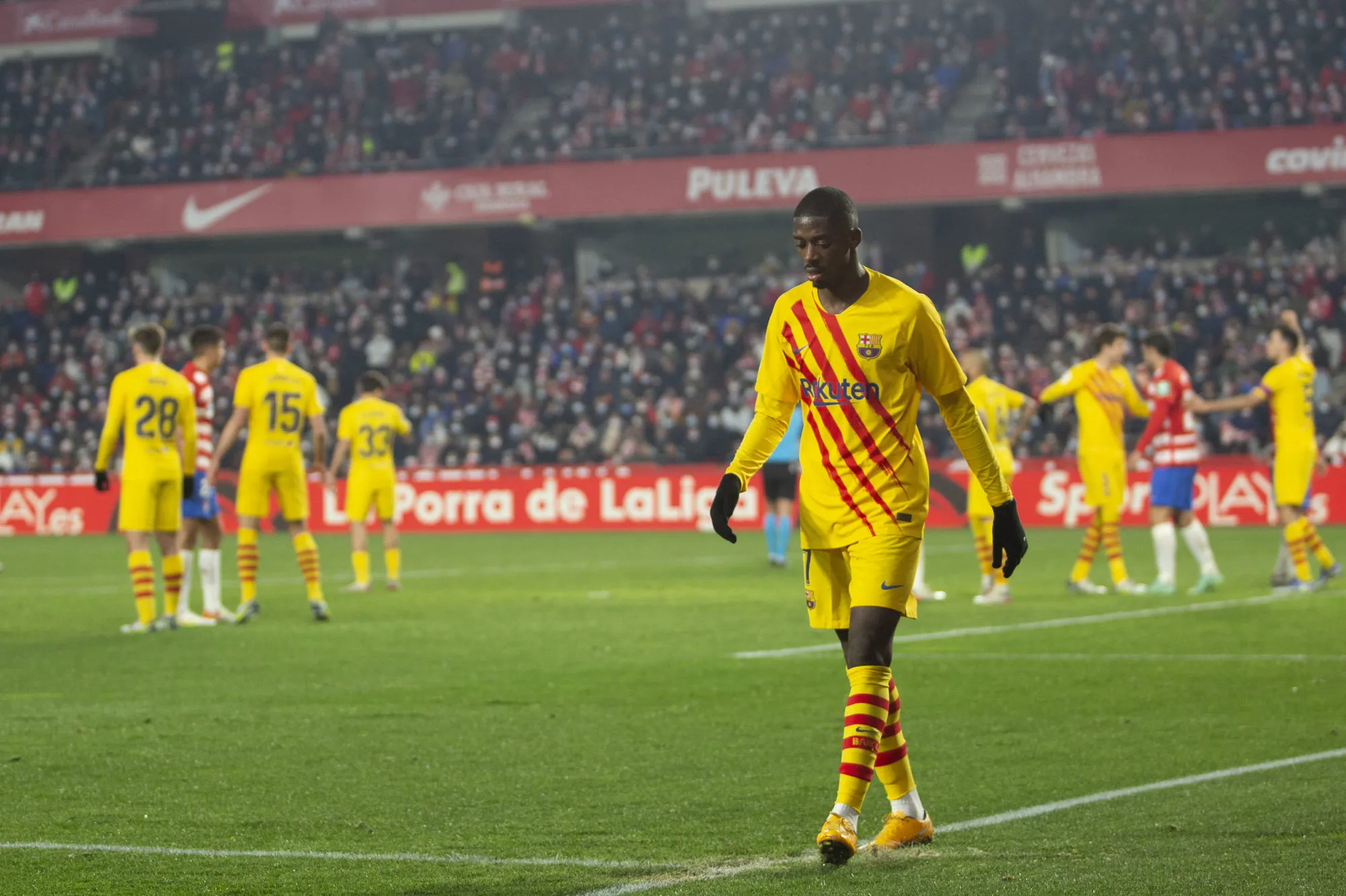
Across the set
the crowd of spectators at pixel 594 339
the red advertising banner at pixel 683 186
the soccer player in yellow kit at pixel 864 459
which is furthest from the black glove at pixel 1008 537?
the red advertising banner at pixel 683 186

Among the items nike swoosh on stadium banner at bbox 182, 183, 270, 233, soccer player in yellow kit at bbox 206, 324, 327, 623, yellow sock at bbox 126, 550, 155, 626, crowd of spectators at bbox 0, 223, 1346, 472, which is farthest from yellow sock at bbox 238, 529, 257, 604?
nike swoosh on stadium banner at bbox 182, 183, 270, 233

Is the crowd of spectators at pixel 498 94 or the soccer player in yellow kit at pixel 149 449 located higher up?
the crowd of spectators at pixel 498 94

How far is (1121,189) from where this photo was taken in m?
36.4

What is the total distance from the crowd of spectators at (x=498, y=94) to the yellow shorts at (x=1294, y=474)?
2340 cm

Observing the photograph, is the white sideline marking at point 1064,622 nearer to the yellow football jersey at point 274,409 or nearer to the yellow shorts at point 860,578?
the yellow football jersey at point 274,409

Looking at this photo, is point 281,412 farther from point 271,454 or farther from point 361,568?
point 361,568

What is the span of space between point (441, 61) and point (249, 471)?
32.1m

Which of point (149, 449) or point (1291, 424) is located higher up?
point (149, 449)

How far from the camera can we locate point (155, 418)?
13.5 meters

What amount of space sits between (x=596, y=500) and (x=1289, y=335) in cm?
1632

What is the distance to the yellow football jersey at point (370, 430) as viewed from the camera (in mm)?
18156

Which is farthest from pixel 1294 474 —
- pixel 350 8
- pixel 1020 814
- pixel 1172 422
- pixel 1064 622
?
pixel 350 8

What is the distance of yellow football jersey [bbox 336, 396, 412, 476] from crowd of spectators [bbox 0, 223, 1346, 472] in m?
14.2

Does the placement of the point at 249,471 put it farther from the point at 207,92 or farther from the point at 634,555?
the point at 207,92
